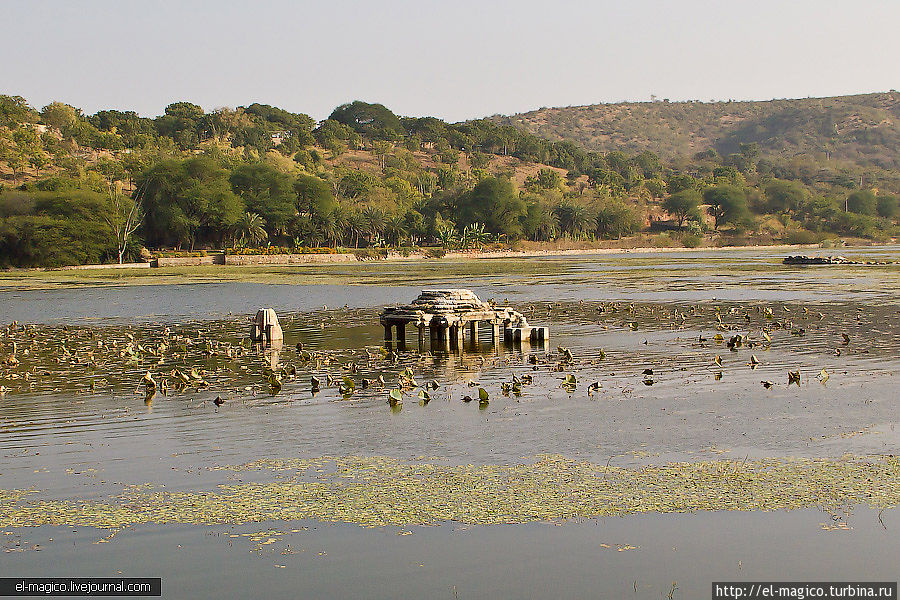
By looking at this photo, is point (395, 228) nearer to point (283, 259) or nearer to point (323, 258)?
point (323, 258)

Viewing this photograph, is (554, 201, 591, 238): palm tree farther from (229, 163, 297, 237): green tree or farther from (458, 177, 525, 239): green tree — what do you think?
(229, 163, 297, 237): green tree

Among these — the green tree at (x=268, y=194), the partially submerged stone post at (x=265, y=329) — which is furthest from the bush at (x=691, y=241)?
the partially submerged stone post at (x=265, y=329)

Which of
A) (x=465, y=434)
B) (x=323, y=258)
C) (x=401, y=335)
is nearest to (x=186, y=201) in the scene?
(x=323, y=258)

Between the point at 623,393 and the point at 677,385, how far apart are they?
171cm

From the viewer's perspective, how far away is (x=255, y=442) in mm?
16922

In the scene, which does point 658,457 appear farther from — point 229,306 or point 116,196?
point 116,196

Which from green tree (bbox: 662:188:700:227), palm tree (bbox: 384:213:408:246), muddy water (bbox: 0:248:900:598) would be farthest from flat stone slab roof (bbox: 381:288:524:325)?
green tree (bbox: 662:188:700:227)

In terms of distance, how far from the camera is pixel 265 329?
3225cm

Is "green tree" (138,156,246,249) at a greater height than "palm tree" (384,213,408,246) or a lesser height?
greater

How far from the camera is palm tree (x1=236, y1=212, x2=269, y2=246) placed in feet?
429

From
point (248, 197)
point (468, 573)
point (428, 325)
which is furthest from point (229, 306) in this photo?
point (248, 197)

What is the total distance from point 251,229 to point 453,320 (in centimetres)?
10389

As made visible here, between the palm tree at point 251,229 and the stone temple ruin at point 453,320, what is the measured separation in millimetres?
100893

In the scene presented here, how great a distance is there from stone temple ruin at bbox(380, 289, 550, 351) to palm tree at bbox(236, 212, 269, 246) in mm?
100893
